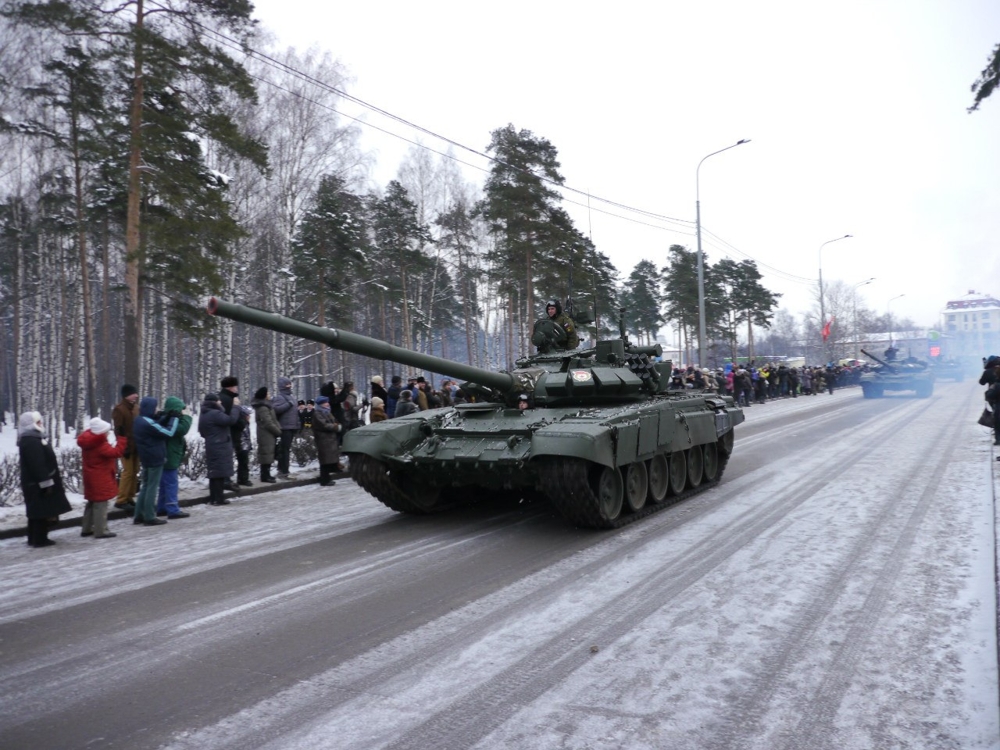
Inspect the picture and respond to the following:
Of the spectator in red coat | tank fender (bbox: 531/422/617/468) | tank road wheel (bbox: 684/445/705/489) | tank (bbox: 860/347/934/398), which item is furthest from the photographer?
tank (bbox: 860/347/934/398)

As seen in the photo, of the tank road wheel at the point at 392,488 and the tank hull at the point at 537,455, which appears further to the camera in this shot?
the tank road wheel at the point at 392,488

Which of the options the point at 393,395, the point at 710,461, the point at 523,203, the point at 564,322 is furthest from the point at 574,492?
the point at 523,203

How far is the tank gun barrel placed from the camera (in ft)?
23.2

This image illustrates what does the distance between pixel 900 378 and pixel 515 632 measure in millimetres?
32683

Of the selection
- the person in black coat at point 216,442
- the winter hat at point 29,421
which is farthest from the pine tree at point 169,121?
the winter hat at point 29,421

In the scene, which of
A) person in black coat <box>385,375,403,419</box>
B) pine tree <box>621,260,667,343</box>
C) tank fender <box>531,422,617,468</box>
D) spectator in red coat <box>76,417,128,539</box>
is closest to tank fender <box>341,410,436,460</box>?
tank fender <box>531,422,617,468</box>

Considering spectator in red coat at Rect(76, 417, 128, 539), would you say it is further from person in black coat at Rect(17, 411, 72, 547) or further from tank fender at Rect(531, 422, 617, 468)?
tank fender at Rect(531, 422, 617, 468)

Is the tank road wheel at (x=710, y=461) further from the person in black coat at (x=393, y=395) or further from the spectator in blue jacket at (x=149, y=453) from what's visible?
the spectator in blue jacket at (x=149, y=453)

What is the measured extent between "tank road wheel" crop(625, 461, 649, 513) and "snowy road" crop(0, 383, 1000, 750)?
0.98 feet

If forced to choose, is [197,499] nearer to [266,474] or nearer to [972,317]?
[266,474]

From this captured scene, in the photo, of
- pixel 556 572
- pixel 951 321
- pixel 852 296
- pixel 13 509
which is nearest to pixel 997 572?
pixel 556 572

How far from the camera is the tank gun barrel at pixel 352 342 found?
7.06 meters

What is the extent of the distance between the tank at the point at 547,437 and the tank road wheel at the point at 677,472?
1cm

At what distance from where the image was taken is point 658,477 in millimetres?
10125
